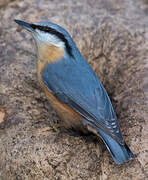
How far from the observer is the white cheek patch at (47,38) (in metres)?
4.25

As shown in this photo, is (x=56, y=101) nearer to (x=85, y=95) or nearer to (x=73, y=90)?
(x=73, y=90)

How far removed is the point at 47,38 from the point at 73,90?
810 millimetres

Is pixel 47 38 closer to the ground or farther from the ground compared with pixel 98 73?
farther from the ground

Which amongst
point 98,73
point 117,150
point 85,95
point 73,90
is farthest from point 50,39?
point 117,150

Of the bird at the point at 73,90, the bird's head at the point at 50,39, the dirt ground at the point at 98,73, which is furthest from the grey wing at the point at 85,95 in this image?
the dirt ground at the point at 98,73

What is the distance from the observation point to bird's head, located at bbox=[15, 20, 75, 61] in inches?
165

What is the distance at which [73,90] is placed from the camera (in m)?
4.05

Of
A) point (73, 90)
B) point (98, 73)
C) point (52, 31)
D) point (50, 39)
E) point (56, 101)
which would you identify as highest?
point (52, 31)

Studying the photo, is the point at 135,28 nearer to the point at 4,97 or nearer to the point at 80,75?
the point at 80,75

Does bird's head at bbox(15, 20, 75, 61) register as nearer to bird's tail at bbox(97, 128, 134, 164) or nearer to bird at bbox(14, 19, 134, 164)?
bird at bbox(14, 19, 134, 164)

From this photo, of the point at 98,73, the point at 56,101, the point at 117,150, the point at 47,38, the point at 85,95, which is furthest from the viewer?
the point at 98,73

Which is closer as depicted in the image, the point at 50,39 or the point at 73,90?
the point at 73,90

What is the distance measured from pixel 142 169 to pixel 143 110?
881 mm

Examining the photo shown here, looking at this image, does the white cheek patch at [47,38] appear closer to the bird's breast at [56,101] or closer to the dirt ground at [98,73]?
the bird's breast at [56,101]
